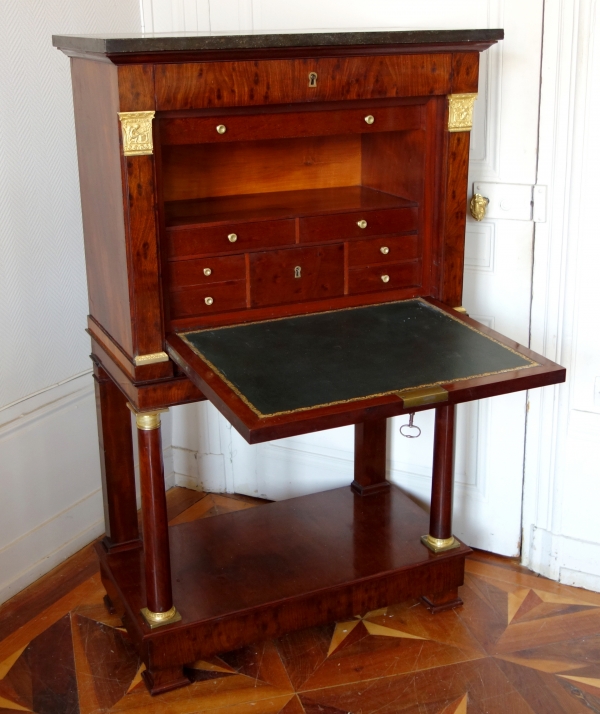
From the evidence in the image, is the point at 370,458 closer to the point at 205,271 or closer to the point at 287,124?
the point at 205,271

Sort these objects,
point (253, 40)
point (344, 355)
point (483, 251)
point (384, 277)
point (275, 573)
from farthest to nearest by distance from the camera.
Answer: point (483, 251) < point (275, 573) < point (384, 277) < point (344, 355) < point (253, 40)

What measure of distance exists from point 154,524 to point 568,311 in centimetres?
139

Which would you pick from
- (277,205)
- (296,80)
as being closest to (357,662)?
(277,205)

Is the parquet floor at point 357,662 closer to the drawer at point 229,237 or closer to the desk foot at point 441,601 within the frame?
the desk foot at point 441,601

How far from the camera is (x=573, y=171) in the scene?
2646 millimetres

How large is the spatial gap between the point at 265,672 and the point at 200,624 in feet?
0.90

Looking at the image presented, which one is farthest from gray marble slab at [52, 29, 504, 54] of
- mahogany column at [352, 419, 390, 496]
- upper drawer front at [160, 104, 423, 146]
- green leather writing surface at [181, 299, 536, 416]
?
mahogany column at [352, 419, 390, 496]

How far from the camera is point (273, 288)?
238 centimetres

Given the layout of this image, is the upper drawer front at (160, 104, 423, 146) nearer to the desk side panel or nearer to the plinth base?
the desk side panel

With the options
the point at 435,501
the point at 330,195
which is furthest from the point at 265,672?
the point at 330,195

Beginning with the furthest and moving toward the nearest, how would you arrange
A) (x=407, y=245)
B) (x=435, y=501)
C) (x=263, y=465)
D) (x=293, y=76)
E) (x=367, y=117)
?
(x=263, y=465), (x=435, y=501), (x=407, y=245), (x=367, y=117), (x=293, y=76)

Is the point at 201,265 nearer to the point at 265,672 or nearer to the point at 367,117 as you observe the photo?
the point at 367,117

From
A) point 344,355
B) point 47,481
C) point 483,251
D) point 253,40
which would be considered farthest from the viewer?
point 47,481

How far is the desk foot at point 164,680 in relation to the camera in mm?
2449
